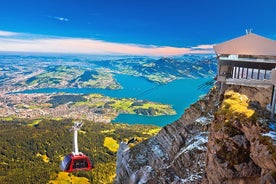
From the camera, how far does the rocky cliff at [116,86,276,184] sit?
13.6 m

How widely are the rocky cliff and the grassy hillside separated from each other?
72.9 m

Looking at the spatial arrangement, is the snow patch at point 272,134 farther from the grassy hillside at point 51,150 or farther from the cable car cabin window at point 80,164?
the grassy hillside at point 51,150

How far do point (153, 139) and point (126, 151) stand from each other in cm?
295

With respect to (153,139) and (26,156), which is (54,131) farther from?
(153,139)

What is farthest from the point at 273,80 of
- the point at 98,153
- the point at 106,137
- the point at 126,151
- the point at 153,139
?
the point at 106,137

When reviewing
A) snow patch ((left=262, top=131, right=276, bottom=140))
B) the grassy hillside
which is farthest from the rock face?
the grassy hillside

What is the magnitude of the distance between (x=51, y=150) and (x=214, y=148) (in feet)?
437

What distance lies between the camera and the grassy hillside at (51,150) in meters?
107

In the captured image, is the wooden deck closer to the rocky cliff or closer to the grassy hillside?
the rocky cliff

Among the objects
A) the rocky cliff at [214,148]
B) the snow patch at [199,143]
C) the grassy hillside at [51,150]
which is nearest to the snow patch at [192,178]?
the rocky cliff at [214,148]

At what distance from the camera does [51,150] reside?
142 metres

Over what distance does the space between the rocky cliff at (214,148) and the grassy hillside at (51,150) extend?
72947mm

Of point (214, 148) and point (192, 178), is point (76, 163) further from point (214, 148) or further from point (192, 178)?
point (214, 148)

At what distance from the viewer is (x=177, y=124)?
3095 centimetres
